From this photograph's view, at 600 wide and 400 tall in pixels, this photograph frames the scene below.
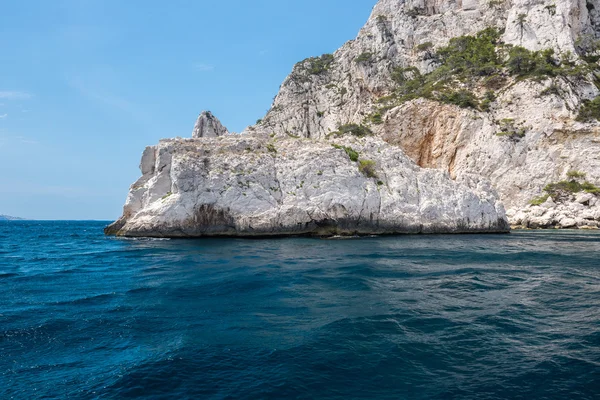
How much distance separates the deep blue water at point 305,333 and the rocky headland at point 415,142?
15.0m

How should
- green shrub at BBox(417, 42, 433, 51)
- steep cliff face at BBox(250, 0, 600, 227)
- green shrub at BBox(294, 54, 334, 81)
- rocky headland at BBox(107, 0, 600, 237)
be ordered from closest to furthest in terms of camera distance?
rocky headland at BBox(107, 0, 600, 237) < steep cliff face at BBox(250, 0, 600, 227) < green shrub at BBox(417, 42, 433, 51) < green shrub at BBox(294, 54, 334, 81)

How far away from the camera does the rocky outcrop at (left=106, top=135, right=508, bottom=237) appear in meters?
29.2

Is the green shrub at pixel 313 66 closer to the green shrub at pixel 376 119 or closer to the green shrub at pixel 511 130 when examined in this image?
the green shrub at pixel 376 119

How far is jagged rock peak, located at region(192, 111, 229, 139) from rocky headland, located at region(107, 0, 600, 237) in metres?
0.19

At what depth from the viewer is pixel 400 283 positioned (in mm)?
12195

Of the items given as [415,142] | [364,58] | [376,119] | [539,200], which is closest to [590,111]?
[539,200]

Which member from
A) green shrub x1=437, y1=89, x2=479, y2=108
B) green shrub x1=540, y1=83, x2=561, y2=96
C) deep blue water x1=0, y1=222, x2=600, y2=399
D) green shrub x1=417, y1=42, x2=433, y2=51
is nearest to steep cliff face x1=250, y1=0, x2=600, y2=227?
green shrub x1=540, y1=83, x2=561, y2=96

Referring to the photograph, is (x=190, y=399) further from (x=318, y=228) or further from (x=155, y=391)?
(x=318, y=228)

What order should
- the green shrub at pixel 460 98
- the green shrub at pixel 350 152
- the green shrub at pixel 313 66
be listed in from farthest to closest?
1. the green shrub at pixel 313 66
2. the green shrub at pixel 460 98
3. the green shrub at pixel 350 152

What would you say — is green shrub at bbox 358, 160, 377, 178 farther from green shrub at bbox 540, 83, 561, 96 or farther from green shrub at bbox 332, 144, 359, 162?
green shrub at bbox 540, 83, 561, 96

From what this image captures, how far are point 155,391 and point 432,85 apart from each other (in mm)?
64057

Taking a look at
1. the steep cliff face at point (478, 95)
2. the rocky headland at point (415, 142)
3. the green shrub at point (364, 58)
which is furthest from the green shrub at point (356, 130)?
the green shrub at point (364, 58)

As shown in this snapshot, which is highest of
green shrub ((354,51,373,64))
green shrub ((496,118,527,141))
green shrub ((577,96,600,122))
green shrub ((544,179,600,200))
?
green shrub ((354,51,373,64))

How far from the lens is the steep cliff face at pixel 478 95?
159ft
